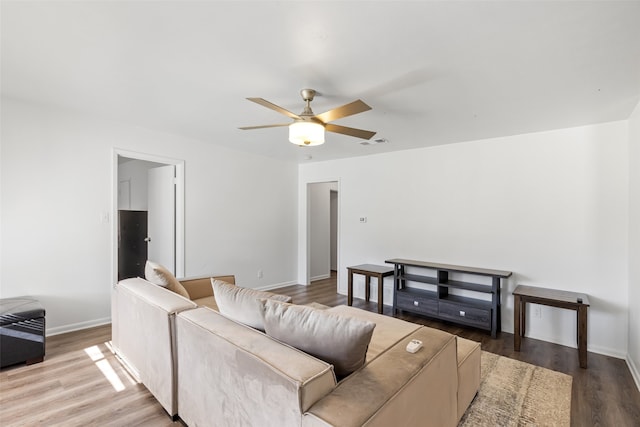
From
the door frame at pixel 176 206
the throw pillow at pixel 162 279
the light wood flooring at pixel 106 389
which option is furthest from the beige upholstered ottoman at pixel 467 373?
the door frame at pixel 176 206

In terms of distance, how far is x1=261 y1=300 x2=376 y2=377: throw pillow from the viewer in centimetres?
126

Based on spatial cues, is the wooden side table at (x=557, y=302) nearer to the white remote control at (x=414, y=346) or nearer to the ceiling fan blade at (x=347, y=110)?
the white remote control at (x=414, y=346)

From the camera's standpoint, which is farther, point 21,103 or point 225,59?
point 21,103

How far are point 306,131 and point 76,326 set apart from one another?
3350 millimetres

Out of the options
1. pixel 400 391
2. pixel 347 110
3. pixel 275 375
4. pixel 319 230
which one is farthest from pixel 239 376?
pixel 319 230

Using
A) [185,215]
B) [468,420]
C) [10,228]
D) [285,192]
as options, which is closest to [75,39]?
[10,228]

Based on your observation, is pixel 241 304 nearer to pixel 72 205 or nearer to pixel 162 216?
pixel 72 205

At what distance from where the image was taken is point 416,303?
4.02 m

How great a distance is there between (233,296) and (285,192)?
13.1 feet

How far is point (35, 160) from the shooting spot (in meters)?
3.09

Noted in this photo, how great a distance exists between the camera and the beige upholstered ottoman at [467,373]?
6.24 ft

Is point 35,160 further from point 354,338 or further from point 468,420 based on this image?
point 468,420

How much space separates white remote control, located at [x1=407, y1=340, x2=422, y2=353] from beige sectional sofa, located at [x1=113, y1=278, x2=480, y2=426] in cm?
3

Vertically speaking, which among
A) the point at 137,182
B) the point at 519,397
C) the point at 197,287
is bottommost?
the point at 519,397
